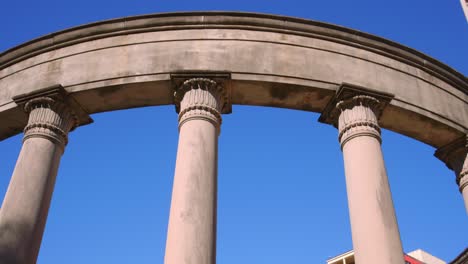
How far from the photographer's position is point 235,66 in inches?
2253

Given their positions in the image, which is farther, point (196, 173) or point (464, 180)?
point (464, 180)

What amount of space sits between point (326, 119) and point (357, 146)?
755cm

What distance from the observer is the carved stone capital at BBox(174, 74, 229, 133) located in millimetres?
51109

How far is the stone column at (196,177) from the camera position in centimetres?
4184

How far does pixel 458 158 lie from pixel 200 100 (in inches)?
1346

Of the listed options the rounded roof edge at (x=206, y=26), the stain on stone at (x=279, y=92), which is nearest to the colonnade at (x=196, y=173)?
the stain on stone at (x=279, y=92)

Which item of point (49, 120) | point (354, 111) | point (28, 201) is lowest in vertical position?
point (28, 201)

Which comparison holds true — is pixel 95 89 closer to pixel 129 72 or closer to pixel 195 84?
pixel 129 72

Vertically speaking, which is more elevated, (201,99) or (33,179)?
(201,99)

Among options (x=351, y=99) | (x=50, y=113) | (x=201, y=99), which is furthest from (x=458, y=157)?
(x=50, y=113)

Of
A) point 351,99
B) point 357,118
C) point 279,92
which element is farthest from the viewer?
point 279,92

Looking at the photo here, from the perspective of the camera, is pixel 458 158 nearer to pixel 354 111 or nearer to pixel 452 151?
pixel 452 151

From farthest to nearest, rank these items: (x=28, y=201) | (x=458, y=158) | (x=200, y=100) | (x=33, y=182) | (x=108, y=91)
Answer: (x=458, y=158)
(x=108, y=91)
(x=200, y=100)
(x=33, y=182)
(x=28, y=201)

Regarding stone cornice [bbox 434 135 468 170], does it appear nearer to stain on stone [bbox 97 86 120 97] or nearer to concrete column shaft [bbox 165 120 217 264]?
concrete column shaft [bbox 165 120 217 264]
